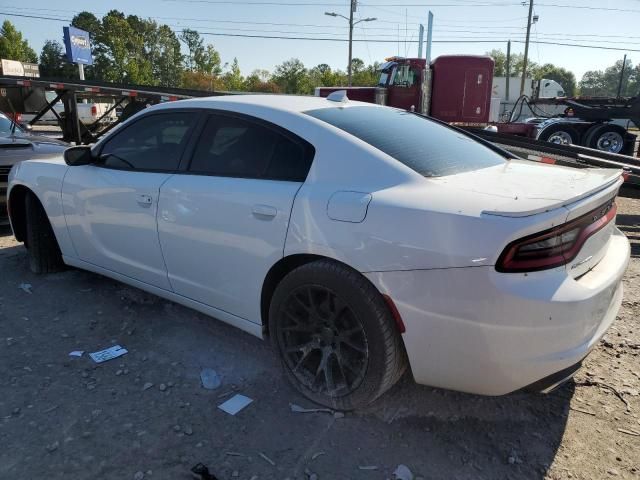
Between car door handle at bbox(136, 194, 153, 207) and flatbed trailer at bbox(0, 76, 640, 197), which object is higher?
flatbed trailer at bbox(0, 76, 640, 197)

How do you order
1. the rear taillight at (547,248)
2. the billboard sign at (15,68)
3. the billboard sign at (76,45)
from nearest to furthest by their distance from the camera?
1. the rear taillight at (547,248)
2. the billboard sign at (76,45)
3. the billboard sign at (15,68)

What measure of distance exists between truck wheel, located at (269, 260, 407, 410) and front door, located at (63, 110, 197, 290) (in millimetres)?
1051

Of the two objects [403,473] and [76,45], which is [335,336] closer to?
[403,473]

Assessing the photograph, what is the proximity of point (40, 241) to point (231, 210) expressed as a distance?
2.47 metres

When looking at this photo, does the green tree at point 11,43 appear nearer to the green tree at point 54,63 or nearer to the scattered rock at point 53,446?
the green tree at point 54,63

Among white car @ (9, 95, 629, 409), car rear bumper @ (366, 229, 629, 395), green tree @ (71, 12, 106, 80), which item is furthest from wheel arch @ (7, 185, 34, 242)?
green tree @ (71, 12, 106, 80)

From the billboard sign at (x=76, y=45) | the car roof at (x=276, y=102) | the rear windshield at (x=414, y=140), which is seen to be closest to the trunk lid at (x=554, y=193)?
the rear windshield at (x=414, y=140)

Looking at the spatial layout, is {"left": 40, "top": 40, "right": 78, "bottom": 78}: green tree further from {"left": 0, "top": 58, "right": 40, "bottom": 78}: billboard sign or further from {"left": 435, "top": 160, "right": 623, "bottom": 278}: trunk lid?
{"left": 435, "top": 160, "right": 623, "bottom": 278}: trunk lid

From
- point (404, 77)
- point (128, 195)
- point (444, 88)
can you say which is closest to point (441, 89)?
point (444, 88)

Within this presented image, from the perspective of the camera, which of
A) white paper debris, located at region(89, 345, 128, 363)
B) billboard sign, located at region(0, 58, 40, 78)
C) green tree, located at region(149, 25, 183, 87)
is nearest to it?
white paper debris, located at region(89, 345, 128, 363)

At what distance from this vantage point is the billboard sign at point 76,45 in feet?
117

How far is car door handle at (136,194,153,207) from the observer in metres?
3.15

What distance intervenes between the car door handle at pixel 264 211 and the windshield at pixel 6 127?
5516 mm

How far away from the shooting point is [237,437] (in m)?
2.38
